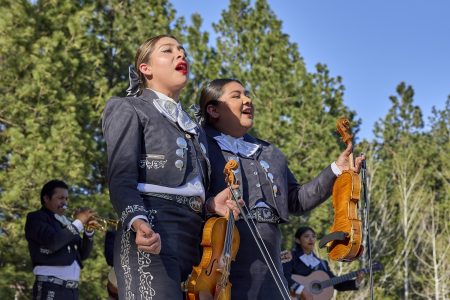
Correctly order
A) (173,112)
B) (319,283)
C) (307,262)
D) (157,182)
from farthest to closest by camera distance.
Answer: (307,262), (319,283), (173,112), (157,182)

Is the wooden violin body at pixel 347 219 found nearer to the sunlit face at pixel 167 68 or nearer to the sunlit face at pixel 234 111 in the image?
the sunlit face at pixel 234 111

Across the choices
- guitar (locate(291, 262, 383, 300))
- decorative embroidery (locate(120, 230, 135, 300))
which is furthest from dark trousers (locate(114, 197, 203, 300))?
guitar (locate(291, 262, 383, 300))

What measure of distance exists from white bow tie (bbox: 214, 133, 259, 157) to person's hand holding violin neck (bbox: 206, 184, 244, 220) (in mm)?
609

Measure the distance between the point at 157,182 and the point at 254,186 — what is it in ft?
2.71

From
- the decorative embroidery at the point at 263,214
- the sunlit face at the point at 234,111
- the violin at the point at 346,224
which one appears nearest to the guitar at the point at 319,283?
the sunlit face at the point at 234,111

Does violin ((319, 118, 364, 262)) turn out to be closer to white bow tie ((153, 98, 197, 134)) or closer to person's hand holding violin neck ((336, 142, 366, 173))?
person's hand holding violin neck ((336, 142, 366, 173))

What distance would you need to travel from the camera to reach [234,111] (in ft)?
13.7

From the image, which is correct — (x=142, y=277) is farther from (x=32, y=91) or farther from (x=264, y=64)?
(x=264, y=64)

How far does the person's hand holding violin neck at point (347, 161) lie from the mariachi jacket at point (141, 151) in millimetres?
783

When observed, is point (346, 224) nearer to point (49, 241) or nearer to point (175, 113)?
point (175, 113)

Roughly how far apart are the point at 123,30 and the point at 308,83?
785cm

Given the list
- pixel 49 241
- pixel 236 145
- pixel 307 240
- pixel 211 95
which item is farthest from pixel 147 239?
pixel 307 240

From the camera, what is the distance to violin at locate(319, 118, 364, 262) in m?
3.56

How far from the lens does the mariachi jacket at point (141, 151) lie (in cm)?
312
